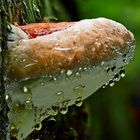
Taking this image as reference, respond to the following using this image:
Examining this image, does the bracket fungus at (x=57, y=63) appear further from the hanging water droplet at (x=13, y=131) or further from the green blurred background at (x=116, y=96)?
the green blurred background at (x=116, y=96)

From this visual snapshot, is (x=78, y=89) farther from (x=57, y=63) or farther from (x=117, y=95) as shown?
(x=117, y=95)

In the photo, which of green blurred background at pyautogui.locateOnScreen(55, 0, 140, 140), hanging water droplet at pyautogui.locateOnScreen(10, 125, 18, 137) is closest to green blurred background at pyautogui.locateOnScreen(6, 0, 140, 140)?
green blurred background at pyautogui.locateOnScreen(55, 0, 140, 140)

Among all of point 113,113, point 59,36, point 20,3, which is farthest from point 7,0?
point 113,113

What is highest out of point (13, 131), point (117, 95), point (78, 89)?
point (78, 89)

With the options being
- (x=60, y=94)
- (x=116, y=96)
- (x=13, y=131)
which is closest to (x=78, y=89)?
(x=60, y=94)

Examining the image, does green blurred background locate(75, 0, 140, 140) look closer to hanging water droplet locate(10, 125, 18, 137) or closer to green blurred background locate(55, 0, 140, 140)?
green blurred background locate(55, 0, 140, 140)

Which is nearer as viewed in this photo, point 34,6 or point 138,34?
point 34,6

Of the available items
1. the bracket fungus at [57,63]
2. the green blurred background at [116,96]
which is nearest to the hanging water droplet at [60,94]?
the bracket fungus at [57,63]

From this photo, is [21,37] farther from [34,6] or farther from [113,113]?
[113,113]
